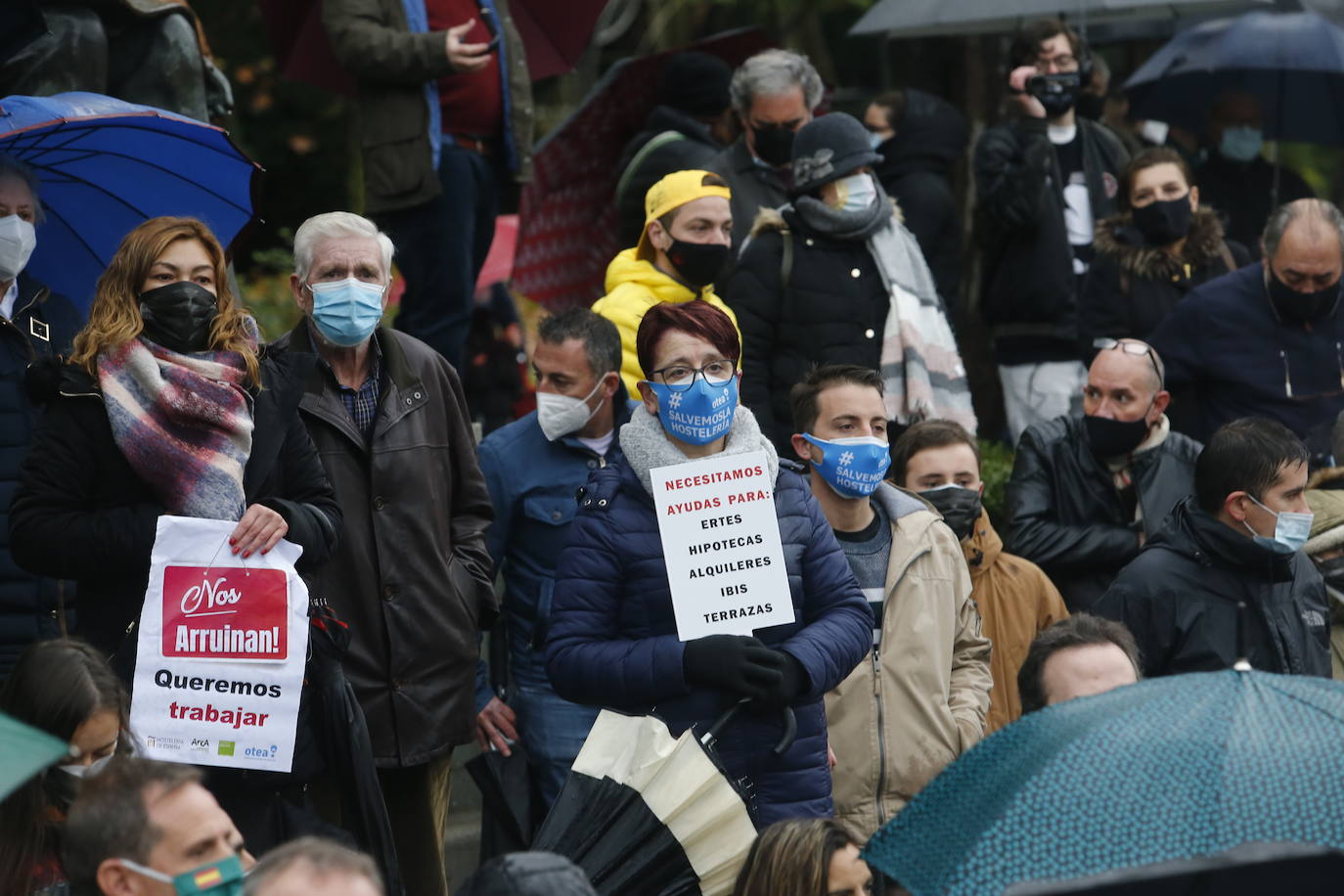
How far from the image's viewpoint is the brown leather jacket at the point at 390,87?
26.9 feet

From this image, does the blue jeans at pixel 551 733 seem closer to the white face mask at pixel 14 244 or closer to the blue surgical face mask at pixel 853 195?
the white face mask at pixel 14 244

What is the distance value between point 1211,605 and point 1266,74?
5394 mm

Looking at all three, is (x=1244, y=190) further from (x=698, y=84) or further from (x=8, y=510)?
(x=8, y=510)

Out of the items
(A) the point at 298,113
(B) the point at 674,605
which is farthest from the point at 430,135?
(A) the point at 298,113

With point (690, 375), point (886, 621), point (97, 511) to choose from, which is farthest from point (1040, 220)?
point (97, 511)

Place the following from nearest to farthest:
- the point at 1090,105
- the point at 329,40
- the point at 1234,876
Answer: the point at 1234,876, the point at 329,40, the point at 1090,105

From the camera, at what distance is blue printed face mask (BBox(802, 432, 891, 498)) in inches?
239

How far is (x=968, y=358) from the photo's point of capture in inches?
443

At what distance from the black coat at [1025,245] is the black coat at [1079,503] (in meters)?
1.59

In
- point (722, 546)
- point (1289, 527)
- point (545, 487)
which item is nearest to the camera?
point (722, 546)

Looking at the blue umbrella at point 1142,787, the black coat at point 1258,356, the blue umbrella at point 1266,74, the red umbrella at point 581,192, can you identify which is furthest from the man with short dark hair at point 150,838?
the blue umbrella at point 1266,74

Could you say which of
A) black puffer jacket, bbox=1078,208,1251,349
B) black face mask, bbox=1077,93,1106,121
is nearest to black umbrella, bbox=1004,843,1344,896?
black puffer jacket, bbox=1078,208,1251,349

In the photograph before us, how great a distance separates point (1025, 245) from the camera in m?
9.29

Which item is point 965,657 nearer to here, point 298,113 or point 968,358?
point 968,358
